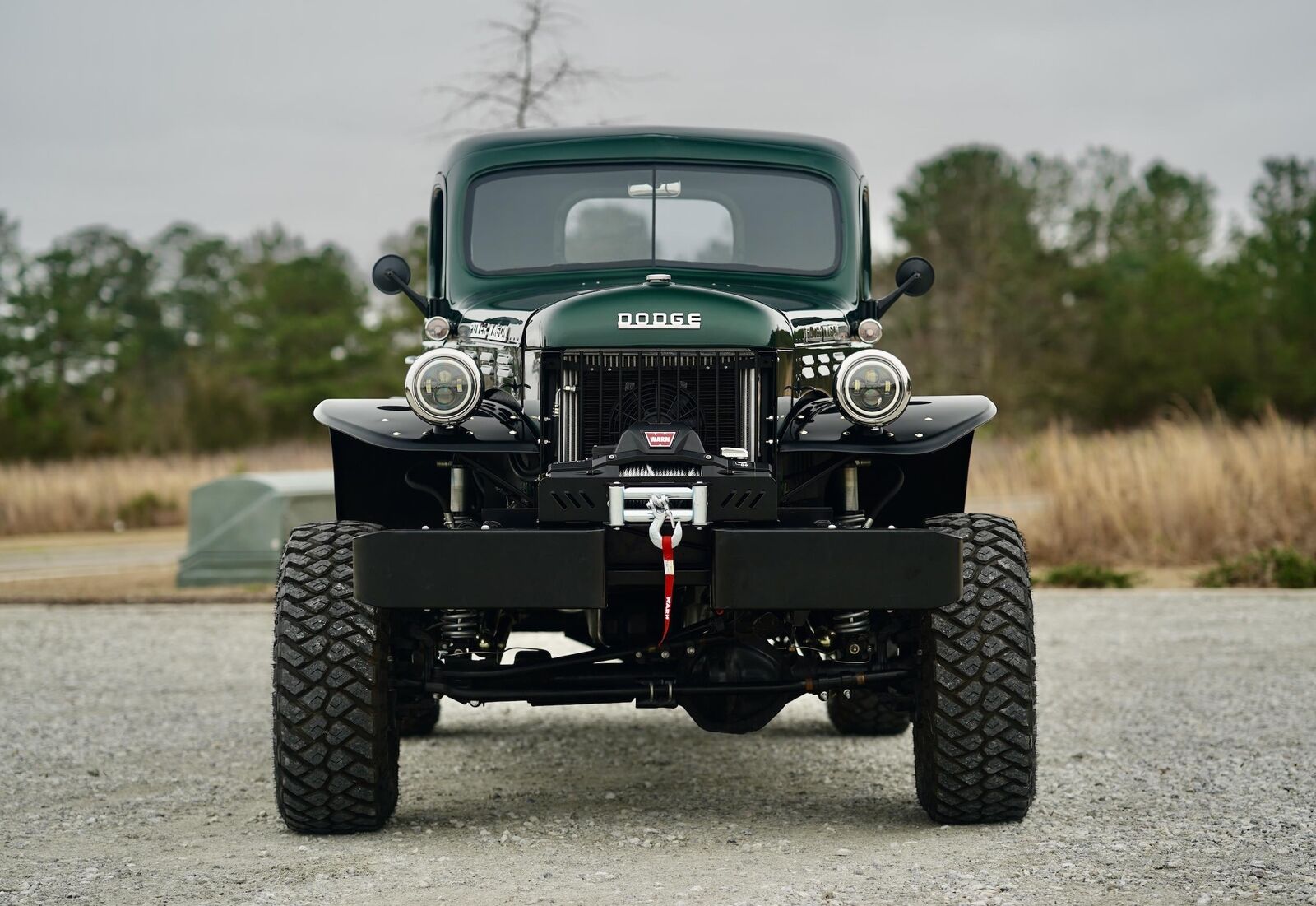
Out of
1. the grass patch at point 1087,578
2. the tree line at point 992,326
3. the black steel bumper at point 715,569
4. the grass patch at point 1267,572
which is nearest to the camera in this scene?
the black steel bumper at point 715,569

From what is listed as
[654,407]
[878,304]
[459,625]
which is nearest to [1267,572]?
[878,304]

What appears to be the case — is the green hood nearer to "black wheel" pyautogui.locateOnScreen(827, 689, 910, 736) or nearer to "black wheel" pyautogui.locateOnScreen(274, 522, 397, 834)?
"black wheel" pyautogui.locateOnScreen(274, 522, 397, 834)

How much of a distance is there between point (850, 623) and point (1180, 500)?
443 inches

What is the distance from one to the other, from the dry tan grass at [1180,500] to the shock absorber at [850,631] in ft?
35.5

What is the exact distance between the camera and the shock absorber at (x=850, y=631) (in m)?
5.01

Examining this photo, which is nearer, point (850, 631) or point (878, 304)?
point (850, 631)

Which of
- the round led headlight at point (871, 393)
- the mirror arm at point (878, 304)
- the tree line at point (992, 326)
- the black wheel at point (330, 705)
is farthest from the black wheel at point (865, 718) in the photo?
the tree line at point (992, 326)

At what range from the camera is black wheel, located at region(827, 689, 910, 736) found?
723 centimetres

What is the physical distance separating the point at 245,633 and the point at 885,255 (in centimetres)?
3374

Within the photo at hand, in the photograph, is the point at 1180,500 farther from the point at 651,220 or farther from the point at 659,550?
the point at 659,550

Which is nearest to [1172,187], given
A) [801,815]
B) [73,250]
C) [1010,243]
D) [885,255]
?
[1010,243]

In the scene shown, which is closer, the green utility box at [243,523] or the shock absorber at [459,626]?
the shock absorber at [459,626]

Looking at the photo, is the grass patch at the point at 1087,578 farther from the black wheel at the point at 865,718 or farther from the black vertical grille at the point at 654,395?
the black vertical grille at the point at 654,395

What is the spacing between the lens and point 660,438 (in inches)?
191
